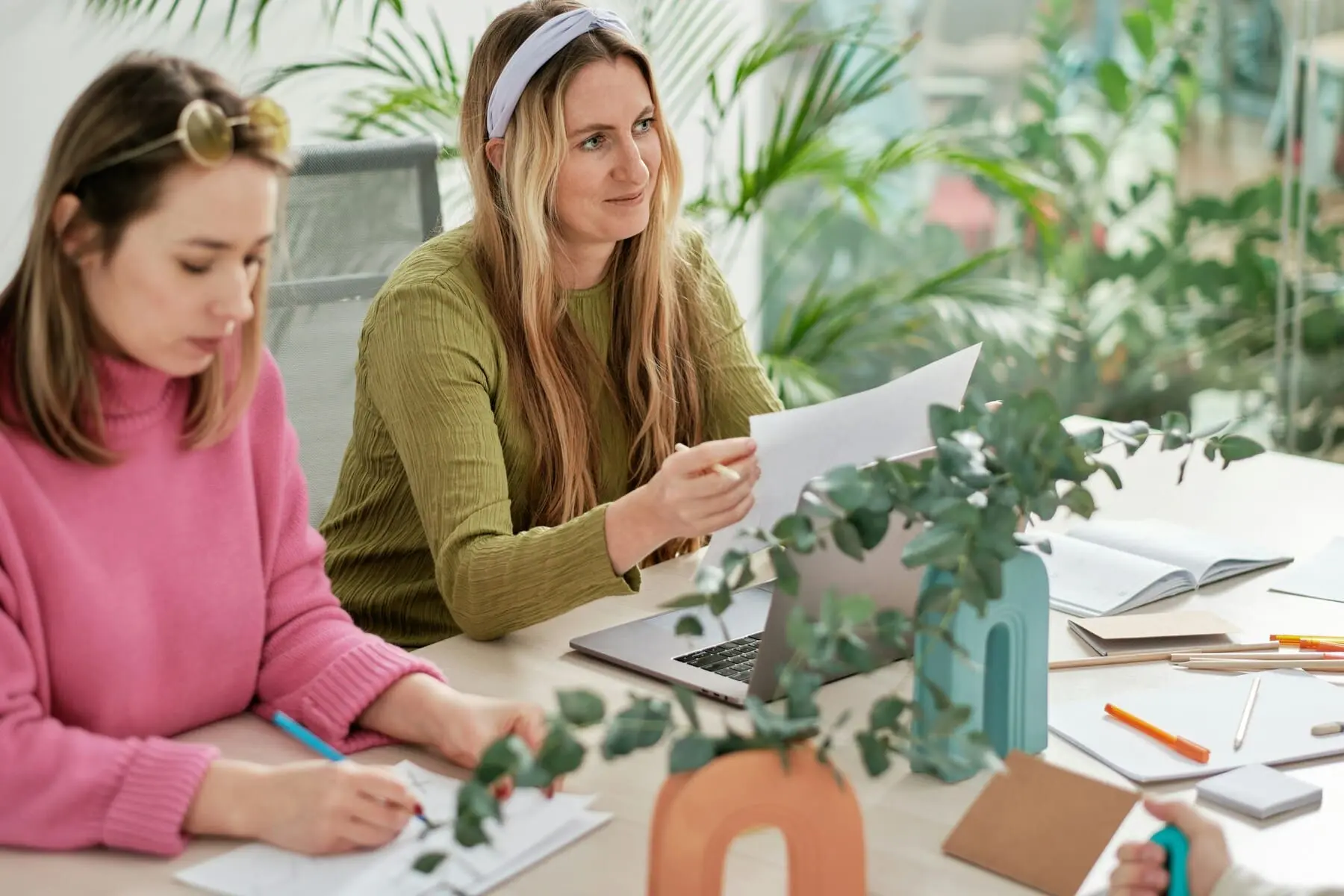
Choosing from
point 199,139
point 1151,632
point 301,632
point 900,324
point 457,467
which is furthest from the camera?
point 900,324

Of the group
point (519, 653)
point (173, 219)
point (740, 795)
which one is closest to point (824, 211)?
point (519, 653)

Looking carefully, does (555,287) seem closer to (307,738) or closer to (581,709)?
(307,738)

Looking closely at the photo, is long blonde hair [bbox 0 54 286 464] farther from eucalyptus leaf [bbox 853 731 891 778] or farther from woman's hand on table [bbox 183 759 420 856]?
eucalyptus leaf [bbox 853 731 891 778]

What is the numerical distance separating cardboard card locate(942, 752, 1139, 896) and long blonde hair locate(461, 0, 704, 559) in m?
0.78

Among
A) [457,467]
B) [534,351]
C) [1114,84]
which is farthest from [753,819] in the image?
[1114,84]

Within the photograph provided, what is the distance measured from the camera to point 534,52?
1.69 m

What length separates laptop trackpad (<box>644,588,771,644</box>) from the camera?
1.42 metres

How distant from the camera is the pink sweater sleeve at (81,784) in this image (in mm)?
1014

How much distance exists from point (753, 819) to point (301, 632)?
581 mm

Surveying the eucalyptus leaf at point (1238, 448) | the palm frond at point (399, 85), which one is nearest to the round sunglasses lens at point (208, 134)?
the eucalyptus leaf at point (1238, 448)

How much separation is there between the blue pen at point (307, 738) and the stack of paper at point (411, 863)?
4.5 inches

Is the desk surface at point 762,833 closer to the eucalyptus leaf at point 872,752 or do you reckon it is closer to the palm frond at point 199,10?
the eucalyptus leaf at point 872,752

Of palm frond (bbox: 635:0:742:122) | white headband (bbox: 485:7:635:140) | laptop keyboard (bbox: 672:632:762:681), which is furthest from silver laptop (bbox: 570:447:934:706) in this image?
palm frond (bbox: 635:0:742:122)

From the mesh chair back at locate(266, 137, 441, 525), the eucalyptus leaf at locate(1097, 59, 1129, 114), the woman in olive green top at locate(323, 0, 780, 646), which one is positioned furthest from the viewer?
the eucalyptus leaf at locate(1097, 59, 1129, 114)
